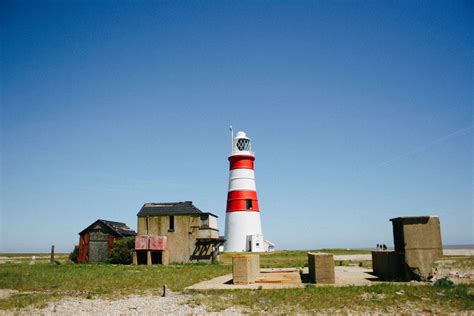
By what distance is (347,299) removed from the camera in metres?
11.2

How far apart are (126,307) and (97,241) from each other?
25851 millimetres

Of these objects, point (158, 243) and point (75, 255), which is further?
point (75, 255)

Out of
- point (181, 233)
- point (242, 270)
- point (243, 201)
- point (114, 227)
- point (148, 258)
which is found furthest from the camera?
point (243, 201)

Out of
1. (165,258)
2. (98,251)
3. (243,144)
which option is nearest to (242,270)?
(165,258)

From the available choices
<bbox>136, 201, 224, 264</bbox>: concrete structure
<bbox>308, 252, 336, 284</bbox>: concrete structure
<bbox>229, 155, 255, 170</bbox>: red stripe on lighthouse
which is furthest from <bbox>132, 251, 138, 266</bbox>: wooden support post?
<bbox>308, 252, 336, 284</bbox>: concrete structure

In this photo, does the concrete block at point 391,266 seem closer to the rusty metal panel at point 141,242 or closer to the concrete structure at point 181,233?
the concrete structure at point 181,233

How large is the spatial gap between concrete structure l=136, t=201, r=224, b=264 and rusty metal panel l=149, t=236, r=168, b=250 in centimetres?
8

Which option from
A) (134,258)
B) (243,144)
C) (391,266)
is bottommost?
(134,258)

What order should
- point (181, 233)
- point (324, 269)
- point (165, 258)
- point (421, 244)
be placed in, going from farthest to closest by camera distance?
point (181, 233), point (165, 258), point (324, 269), point (421, 244)

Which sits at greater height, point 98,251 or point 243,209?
point 243,209

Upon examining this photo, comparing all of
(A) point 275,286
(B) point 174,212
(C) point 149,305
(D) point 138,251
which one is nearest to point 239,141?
(B) point 174,212

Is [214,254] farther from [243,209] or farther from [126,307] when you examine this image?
[126,307]

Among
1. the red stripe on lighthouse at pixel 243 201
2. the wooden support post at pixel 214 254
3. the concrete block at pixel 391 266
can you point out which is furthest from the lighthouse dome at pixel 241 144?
the concrete block at pixel 391 266

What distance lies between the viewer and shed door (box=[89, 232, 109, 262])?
114 feet
